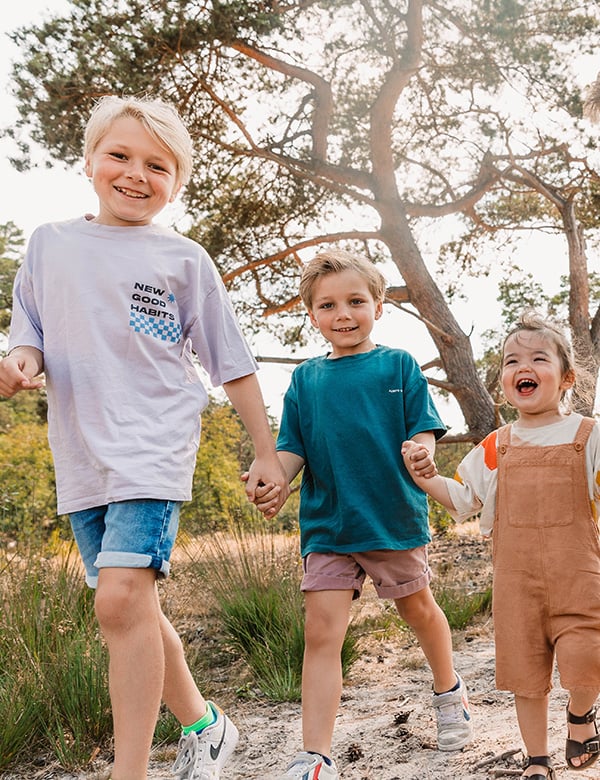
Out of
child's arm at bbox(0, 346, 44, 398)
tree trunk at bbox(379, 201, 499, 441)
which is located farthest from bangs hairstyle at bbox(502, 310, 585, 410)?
tree trunk at bbox(379, 201, 499, 441)

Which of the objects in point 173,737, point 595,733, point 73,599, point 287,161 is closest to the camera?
point 595,733

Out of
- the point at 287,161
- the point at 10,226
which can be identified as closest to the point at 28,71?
the point at 287,161

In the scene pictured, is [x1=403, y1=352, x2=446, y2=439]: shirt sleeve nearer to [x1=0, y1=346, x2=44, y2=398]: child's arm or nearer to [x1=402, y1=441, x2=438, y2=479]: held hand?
[x1=402, y1=441, x2=438, y2=479]: held hand

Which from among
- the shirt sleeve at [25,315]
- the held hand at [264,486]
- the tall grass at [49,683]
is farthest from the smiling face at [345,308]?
the tall grass at [49,683]

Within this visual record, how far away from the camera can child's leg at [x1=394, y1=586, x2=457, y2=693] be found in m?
2.81

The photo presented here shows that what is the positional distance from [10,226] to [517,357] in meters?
29.5

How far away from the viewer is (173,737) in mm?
3299

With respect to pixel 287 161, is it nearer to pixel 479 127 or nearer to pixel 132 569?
pixel 479 127

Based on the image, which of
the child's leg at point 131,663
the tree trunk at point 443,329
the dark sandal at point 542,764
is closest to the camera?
the child's leg at point 131,663

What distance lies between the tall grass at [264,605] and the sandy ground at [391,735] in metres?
0.19

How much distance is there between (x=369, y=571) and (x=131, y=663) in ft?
3.09

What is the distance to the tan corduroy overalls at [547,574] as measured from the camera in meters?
2.25

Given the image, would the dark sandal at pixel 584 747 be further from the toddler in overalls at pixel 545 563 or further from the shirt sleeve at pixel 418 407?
the shirt sleeve at pixel 418 407

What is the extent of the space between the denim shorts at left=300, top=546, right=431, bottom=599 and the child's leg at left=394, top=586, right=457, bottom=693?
0.05 meters
